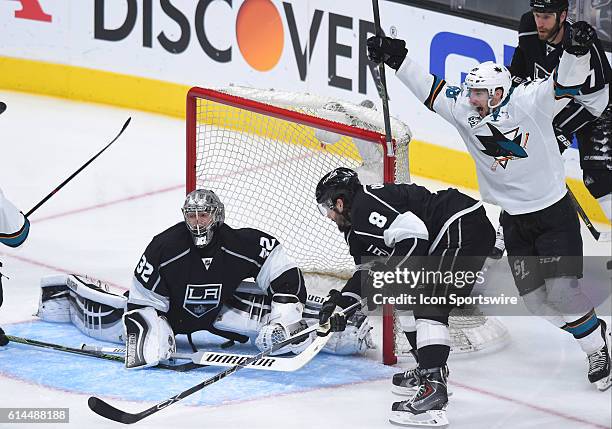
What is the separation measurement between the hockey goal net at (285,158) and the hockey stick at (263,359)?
2.35 feet

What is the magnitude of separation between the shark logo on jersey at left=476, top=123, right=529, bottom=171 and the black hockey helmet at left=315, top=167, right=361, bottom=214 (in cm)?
51

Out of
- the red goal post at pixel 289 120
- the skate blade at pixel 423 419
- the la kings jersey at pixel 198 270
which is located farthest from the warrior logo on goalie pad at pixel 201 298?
Result: the skate blade at pixel 423 419

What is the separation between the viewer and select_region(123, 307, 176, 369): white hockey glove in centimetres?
489

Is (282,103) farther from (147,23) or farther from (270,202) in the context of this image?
(147,23)

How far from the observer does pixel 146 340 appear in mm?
4914

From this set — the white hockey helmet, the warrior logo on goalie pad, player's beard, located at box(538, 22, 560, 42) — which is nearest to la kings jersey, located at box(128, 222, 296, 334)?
the warrior logo on goalie pad

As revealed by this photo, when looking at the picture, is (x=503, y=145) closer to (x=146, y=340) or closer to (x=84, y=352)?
(x=146, y=340)

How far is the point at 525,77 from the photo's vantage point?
5.39 metres

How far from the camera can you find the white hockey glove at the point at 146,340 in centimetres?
489

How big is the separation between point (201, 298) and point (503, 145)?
1158 millimetres

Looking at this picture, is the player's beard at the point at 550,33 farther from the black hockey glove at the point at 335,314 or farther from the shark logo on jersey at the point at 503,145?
the black hockey glove at the point at 335,314

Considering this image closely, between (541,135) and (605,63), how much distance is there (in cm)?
39

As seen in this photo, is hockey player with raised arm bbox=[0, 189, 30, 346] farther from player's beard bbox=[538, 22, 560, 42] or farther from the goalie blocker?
player's beard bbox=[538, 22, 560, 42]

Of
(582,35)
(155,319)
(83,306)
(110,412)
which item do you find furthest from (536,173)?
(83,306)
